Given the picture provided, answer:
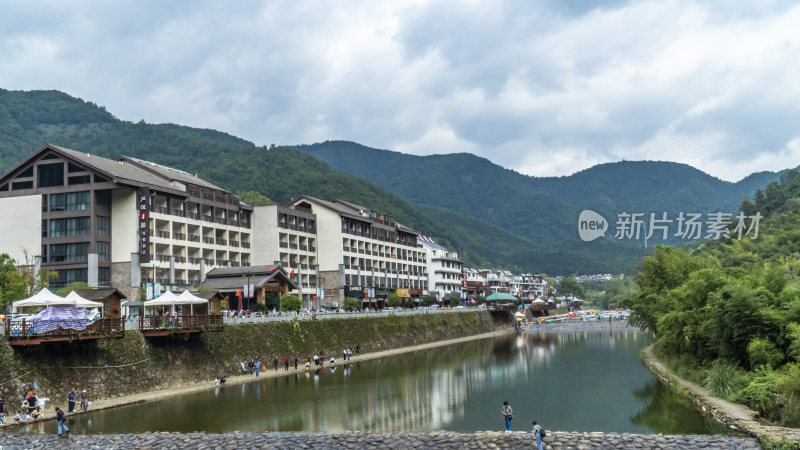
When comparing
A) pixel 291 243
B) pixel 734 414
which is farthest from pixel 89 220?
pixel 734 414

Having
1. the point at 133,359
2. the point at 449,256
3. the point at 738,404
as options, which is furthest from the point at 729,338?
the point at 449,256

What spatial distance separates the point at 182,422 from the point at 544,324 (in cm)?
12149

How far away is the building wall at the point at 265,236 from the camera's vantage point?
82438 mm

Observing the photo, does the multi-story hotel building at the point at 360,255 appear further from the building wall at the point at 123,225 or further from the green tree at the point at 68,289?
the green tree at the point at 68,289

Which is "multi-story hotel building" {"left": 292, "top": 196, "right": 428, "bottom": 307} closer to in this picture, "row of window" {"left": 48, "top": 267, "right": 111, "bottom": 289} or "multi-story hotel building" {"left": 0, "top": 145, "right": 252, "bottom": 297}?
"multi-story hotel building" {"left": 0, "top": 145, "right": 252, "bottom": 297}

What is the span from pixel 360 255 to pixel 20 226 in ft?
146

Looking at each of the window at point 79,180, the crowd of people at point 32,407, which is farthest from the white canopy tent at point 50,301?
the window at point 79,180

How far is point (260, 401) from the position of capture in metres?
38.1

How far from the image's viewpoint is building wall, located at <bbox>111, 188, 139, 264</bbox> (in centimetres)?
6362

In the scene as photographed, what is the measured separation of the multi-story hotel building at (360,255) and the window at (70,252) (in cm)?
3348

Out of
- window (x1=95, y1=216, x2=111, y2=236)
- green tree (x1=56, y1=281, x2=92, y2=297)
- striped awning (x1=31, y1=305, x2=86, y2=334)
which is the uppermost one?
window (x1=95, y1=216, x2=111, y2=236)

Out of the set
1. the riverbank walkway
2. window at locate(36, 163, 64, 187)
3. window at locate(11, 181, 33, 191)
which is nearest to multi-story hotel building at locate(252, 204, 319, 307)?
window at locate(36, 163, 64, 187)

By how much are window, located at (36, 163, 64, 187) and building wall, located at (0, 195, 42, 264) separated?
153 centimetres

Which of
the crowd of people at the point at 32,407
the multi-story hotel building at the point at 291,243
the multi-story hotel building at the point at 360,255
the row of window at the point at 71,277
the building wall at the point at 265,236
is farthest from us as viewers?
the multi-story hotel building at the point at 360,255
